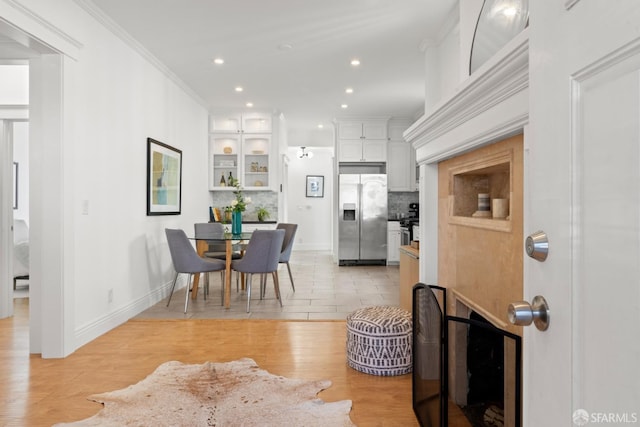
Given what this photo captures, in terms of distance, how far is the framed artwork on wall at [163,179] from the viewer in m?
4.27

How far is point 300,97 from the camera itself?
6.07 m

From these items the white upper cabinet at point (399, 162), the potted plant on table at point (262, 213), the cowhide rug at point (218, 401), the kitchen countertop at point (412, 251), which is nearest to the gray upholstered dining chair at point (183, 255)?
the cowhide rug at point (218, 401)

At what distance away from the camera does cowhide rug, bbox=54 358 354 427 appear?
1894mm

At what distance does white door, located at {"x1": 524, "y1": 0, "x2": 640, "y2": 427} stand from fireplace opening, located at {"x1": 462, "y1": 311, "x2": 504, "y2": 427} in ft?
2.13

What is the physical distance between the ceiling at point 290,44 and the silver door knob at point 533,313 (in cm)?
308

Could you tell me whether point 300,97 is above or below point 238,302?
above

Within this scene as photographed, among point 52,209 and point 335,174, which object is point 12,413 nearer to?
point 52,209

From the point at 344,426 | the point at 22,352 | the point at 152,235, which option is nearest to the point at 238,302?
the point at 152,235

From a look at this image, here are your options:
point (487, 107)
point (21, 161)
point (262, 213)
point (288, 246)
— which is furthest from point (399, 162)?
point (21, 161)

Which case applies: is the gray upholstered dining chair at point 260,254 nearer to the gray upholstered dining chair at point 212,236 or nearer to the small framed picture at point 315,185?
the gray upholstered dining chair at point 212,236

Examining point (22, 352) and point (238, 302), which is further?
point (238, 302)

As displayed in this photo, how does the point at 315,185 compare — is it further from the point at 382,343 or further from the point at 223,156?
the point at 382,343

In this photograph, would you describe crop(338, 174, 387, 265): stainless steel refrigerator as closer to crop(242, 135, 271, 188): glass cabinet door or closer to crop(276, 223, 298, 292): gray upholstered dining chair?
crop(242, 135, 271, 188): glass cabinet door

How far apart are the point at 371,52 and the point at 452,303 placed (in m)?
3.13
